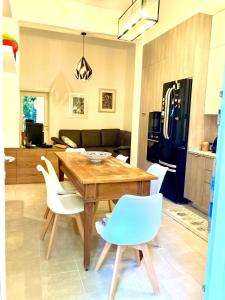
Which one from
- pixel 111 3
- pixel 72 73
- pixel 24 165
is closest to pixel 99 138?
pixel 72 73

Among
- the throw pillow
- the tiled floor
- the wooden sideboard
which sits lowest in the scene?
the tiled floor

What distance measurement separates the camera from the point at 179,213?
3.31 metres

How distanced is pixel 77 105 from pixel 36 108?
1173 mm

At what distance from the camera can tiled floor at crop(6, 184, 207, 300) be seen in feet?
5.74

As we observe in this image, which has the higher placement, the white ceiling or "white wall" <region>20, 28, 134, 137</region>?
the white ceiling

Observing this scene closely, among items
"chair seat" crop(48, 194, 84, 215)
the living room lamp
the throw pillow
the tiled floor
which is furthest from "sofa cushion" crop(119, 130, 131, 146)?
"chair seat" crop(48, 194, 84, 215)

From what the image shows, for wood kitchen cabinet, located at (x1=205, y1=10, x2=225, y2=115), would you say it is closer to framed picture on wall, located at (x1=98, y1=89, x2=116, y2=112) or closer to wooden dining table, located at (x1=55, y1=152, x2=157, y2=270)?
wooden dining table, located at (x1=55, y1=152, x2=157, y2=270)

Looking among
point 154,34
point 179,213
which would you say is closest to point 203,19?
point 154,34

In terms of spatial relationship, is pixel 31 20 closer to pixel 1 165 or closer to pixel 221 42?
pixel 221 42

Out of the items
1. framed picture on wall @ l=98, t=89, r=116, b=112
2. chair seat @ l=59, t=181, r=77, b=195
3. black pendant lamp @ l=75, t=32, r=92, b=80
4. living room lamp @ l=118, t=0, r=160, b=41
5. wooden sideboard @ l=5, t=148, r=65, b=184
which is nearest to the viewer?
living room lamp @ l=118, t=0, r=160, b=41

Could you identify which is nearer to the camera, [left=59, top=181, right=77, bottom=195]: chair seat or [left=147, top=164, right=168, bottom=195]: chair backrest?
[left=147, top=164, right=168, bottom=195]: chair backrest

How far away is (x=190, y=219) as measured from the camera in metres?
3.11

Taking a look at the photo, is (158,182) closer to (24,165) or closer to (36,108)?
(24,165)

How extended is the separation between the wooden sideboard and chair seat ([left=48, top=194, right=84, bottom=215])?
2255 millimetres
